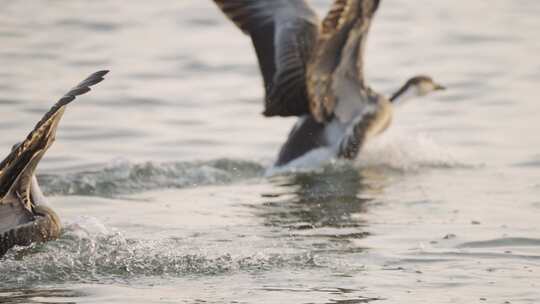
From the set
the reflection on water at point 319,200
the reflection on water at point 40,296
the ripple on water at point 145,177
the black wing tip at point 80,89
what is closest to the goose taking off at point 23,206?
the black wing tip at point 80,89

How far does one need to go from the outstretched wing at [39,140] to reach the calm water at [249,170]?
590mm

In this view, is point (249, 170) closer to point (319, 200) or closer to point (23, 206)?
point (319, 200)

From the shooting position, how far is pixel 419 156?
38.1ft

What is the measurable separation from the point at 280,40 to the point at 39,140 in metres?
4.26

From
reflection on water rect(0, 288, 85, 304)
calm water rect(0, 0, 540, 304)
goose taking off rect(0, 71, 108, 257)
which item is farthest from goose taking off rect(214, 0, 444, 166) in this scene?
reflection on water rect(0, 288, 85, 304)

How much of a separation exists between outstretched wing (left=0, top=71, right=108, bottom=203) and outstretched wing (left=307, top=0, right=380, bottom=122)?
3.69 m

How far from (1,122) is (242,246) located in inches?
206

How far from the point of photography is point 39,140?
6852 mm

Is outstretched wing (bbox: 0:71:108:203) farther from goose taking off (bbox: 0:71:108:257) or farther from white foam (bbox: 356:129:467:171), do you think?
white foam (bbox: 356:129:467:171)

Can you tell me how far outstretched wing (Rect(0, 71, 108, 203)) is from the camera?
668 centimetres

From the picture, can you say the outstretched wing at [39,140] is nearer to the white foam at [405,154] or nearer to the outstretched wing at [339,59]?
the outstretched wing at [339,59]

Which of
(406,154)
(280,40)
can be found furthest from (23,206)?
(406,154)

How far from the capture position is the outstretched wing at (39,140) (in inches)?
263

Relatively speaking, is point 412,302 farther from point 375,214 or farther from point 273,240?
point 375,214
